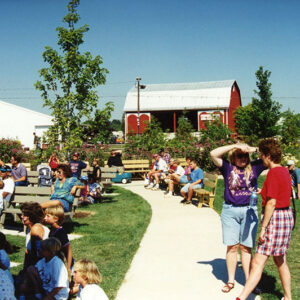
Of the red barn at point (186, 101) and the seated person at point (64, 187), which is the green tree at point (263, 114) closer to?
the red barn at point (186, 101)

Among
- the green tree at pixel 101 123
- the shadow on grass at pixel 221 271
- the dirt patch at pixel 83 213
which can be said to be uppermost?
the green tree at pixel 101 123

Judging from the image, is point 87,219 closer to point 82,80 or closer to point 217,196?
point 82,80

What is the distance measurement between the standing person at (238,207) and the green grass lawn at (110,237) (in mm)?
1546

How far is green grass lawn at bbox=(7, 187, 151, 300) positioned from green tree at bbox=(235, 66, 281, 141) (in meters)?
19.8

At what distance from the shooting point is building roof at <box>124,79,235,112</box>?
44.0 meters

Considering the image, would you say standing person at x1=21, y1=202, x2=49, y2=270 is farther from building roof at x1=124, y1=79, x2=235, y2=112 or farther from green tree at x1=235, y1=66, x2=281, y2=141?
building roof at x1=124, y1=79, x2=235, y2=112

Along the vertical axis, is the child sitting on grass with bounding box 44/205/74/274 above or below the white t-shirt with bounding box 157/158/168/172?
below

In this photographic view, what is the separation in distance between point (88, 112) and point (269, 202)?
8433mm

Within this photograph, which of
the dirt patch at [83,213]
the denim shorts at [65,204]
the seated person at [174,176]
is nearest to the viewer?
the denim shorts at [65,204]

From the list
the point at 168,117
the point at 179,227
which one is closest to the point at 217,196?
the point at 179,227

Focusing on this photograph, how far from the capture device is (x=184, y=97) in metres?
45.1

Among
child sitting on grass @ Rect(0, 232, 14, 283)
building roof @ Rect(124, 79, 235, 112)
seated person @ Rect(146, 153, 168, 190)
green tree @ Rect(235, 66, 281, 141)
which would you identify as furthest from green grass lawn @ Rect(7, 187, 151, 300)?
building roof @ Rect(124, 79, 235, 112)

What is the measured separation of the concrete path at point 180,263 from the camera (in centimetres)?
492

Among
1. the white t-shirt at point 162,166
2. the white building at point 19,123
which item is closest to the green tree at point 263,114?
the white t-shirt at point 162,166
